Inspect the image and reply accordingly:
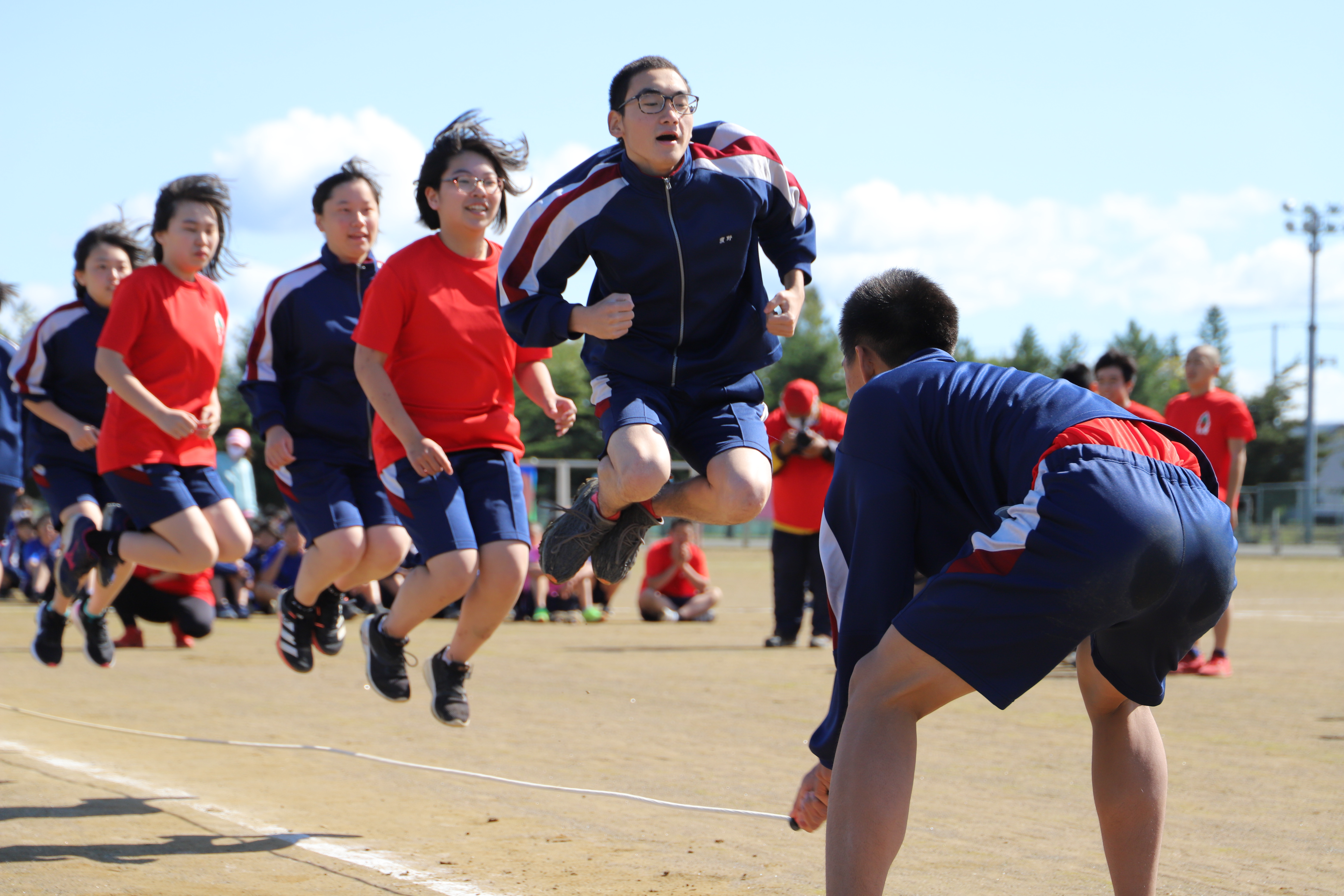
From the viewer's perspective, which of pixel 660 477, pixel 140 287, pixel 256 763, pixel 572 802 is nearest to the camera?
pixel 660 477

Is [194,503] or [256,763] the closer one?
[256,763]

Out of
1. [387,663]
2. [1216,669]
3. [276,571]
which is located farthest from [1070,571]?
[276,571]

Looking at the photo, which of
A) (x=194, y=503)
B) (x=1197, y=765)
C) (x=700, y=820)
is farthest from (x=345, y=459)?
(x=1197, y=765)

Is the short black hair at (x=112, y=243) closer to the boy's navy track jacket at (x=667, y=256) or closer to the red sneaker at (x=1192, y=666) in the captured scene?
the boy's navy track jacket at (x=667, y=256)

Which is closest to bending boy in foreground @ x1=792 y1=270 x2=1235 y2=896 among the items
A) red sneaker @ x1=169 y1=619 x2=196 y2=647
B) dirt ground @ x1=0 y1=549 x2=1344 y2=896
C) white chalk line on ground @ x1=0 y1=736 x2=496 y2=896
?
dirt ground @ x1=0 y1=549 x2=1344 y2=896

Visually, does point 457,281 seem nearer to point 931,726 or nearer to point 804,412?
point 931,726

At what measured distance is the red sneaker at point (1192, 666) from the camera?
9.88 meters

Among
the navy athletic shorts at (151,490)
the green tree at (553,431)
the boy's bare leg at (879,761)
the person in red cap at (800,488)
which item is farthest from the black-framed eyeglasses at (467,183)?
the green tree at (553,431)

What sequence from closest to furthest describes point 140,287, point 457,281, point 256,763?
1. point 457,281
2. point 256,763
3. point 140,287

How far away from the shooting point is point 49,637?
7.98 meters

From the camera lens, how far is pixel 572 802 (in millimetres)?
5219

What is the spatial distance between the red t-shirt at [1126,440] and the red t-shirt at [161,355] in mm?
4905

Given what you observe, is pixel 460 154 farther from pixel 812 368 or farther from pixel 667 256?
pixel 812 368

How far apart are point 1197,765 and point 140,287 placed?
17.4ft
